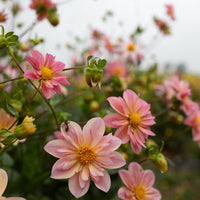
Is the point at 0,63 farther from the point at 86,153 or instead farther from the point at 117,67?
the point at 86,153

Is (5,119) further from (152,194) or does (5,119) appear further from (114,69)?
(114,69)

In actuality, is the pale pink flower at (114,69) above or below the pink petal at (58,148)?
below

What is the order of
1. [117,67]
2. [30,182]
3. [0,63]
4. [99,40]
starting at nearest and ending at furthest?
[30,182]
[0,63]
[117,67]
[99,40]

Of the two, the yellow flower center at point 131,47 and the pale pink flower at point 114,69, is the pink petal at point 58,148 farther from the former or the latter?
the yellow flower center at point 131,47

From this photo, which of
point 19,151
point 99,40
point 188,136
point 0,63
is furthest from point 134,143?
point 188,136

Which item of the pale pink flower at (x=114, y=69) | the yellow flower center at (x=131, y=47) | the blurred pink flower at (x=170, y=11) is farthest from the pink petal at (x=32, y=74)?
the blurred pink flower at (x=170, y=11)

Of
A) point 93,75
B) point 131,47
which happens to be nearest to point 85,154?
point 93,75

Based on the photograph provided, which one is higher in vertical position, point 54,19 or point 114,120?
point 54,19
